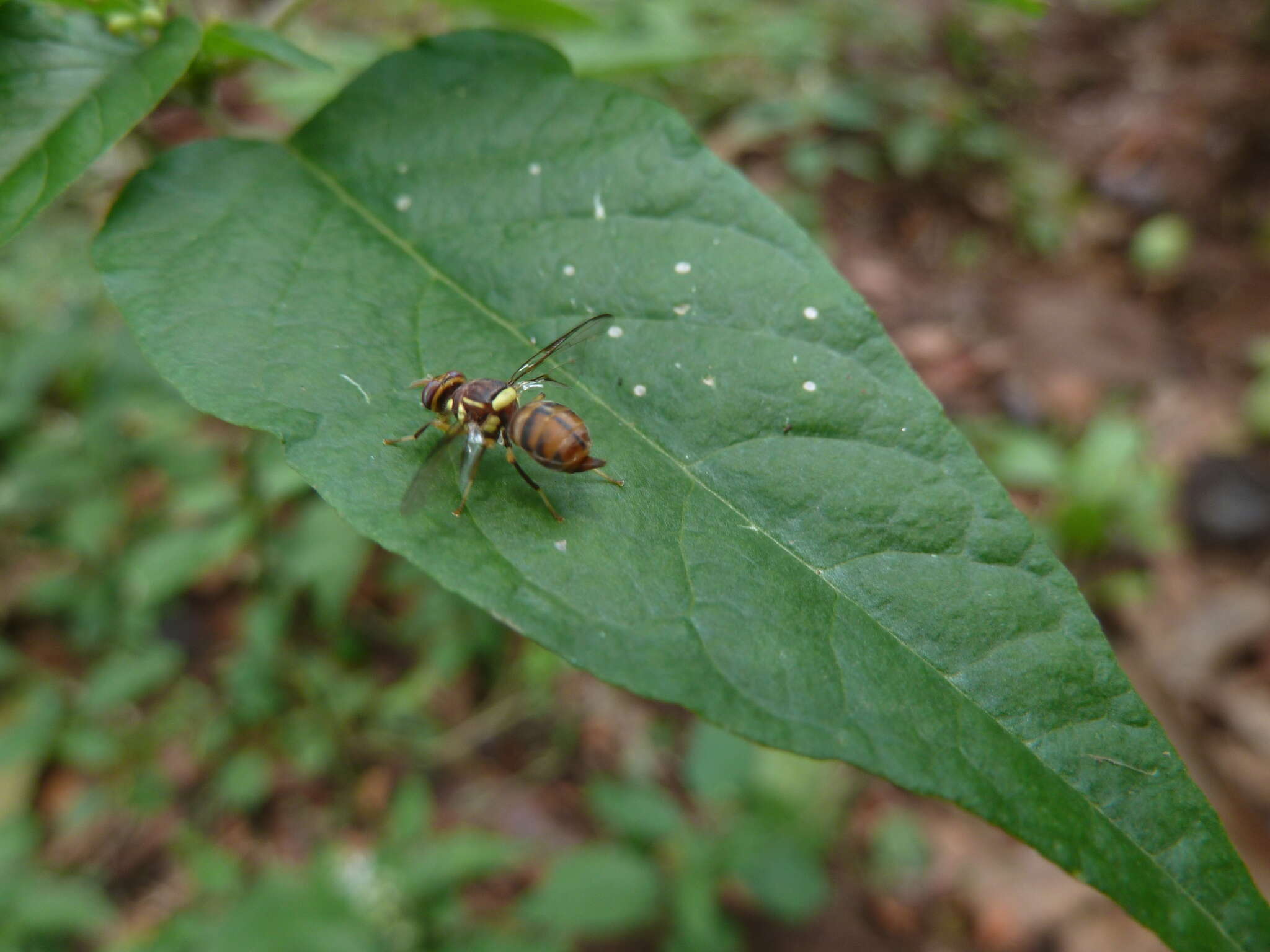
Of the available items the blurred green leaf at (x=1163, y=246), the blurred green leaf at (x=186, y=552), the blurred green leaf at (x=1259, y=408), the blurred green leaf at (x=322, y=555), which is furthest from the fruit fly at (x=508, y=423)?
the blurred green leaf at (x=1163, y=246)

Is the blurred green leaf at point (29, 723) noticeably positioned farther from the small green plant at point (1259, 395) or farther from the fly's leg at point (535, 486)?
the small green plant at point (1259, 395)

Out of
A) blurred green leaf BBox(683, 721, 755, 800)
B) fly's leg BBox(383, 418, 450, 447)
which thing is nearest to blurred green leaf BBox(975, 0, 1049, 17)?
fly's leg BBox(383, 418, 450, 447)

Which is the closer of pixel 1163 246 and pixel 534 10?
pixel 534 10

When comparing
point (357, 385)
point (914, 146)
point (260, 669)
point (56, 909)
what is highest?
point (357, 385)

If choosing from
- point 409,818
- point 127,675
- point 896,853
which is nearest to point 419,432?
point 409,818

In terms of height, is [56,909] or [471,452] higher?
[471,452]

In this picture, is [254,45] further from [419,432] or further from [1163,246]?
[1163,246]

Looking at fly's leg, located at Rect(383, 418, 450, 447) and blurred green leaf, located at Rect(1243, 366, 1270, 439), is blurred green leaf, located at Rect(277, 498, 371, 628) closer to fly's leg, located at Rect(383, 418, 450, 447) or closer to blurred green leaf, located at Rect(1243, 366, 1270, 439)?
fly's leg, located at Rect(383, 418, 450, 447)
